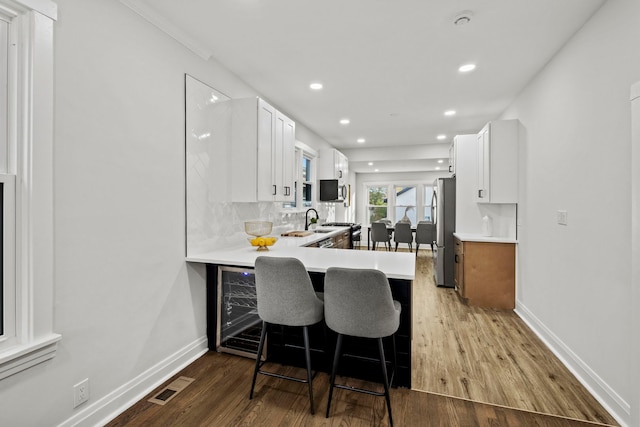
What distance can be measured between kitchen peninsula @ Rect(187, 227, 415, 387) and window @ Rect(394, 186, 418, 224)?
694 cm

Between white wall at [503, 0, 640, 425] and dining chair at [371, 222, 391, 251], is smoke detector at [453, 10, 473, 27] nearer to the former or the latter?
white wall at [503, 0, 640, 425]

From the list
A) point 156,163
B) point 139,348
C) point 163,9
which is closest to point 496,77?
point 163,9

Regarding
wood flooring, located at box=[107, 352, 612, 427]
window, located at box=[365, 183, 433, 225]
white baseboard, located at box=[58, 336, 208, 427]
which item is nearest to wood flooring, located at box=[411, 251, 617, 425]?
wood flooring, located at box=[107, 352, 612, 427]

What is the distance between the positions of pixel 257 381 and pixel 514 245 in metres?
3.30

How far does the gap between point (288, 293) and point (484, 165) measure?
333cm

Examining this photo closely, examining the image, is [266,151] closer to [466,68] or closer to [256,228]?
[256,228]

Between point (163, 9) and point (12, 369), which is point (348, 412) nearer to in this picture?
point (12, 369)

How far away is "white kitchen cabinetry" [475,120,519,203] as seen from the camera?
12.3ft

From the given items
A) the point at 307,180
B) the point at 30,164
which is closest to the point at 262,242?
the point at 30,164

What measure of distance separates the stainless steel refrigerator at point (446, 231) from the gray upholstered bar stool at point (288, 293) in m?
3.34

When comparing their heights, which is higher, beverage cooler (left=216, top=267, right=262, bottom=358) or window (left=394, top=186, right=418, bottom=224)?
window (left=394, top=186, right=418, bottom=224)

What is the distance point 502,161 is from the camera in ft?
12.5

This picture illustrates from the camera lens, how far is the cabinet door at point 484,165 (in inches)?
153

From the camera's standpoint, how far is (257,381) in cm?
227
